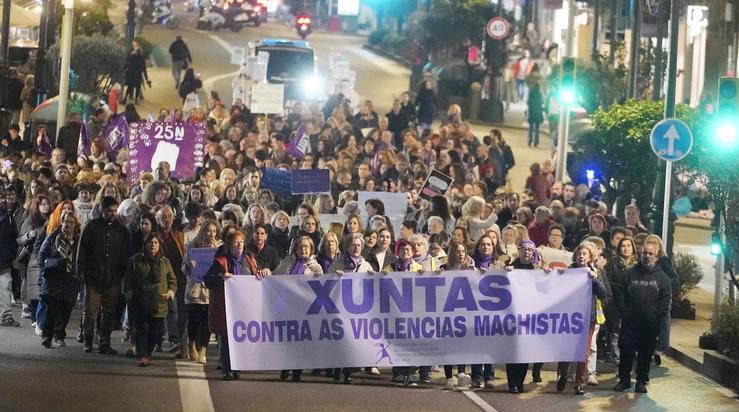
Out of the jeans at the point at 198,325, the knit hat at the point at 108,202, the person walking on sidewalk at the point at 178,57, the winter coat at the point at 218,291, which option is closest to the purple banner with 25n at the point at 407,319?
the winter coat at the point at 218,291

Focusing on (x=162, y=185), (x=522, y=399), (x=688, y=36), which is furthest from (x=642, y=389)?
(x=688, y=36)

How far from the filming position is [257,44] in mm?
47500

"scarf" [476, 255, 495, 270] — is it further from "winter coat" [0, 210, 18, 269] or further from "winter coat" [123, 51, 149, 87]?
"winter coat" [123, 51, 149, 87]

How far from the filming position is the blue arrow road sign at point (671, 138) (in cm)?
2016

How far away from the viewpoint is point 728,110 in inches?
752

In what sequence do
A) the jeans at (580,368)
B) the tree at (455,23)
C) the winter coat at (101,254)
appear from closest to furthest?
the jeans at (580,368)
the winter coat at (101,254)
the tree at (455,23)

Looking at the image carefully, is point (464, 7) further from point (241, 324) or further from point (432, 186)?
point (241, 324)

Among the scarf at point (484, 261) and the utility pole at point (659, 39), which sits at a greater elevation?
the utility pole at point (659, 39)

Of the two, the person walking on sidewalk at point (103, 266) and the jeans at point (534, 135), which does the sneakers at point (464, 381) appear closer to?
the person walking on sidewalk at point (103, 266)

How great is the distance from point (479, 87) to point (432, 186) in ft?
82.0

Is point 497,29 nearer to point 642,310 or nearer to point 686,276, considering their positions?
point 686,276

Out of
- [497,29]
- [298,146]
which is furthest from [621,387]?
[497,29]

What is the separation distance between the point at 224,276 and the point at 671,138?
260 inches

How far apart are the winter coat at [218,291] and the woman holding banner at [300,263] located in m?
0.37
